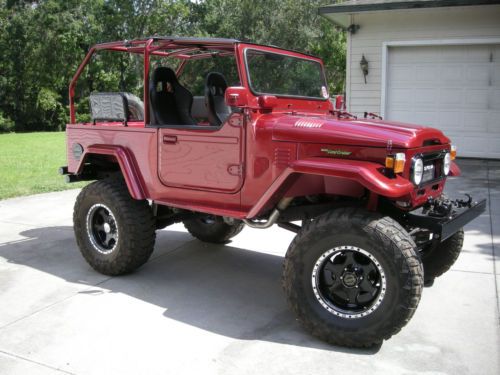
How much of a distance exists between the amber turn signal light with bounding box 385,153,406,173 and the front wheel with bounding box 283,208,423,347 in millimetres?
327

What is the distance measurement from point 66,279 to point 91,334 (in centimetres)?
122

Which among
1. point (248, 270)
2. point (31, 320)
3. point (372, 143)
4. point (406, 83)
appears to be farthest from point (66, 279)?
point (406, 83)

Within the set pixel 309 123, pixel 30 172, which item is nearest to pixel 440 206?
pixel 309 123

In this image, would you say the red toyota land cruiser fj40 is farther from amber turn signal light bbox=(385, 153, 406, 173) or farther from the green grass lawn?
the green grass lawn

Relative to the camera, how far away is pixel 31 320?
3.62m

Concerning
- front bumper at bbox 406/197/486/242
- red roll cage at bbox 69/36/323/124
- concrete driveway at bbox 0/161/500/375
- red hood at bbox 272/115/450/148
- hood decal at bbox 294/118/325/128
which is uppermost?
red roll cage at bbox 69/36/323/124

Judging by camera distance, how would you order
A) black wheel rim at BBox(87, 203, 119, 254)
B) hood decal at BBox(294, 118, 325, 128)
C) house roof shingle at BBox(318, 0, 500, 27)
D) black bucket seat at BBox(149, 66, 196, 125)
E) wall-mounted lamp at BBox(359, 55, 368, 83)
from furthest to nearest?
wall-mounted lamp at BBox(359, 55, 368, 83)
house roof shingle at BBox(318, 0, 500, 27)
black wheel rim at BBox(87, 203, 119, 254)
black bucket seat at BBox(149, 66, 196, 125)
hood decal at BBox(294, 118, 325, 128)

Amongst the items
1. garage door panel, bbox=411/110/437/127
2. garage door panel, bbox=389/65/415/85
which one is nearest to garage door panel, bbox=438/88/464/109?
garage door panel, bbox=411/110/437/127

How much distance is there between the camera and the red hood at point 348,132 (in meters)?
3.21

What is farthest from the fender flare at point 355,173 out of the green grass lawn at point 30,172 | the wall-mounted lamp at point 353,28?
the wall-mounted lamp at point 353,28

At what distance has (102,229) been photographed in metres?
4.65

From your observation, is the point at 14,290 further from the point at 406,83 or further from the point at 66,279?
the point at 406,83

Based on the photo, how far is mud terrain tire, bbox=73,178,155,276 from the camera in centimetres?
Answer: 431

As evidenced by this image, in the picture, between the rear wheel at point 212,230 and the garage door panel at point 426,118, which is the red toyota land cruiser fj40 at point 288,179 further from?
the garage door panel at point 426,118
